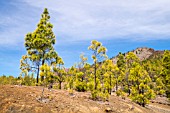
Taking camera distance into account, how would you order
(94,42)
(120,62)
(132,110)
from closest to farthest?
(132,110), (94,42), (120,62)

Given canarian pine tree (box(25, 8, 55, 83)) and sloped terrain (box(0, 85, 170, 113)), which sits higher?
canarian pine tree (box(25, 8, 55, 83))

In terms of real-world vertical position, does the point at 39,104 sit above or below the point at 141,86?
below

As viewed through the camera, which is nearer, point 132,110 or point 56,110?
point 56,110

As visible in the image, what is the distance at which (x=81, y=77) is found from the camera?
35.4 m

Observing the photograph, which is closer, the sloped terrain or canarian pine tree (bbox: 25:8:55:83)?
the sloped terrain

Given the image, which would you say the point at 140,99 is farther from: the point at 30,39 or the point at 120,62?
the point at 120,62

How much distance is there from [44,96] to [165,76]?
32428 millimetres

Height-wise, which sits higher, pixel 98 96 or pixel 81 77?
pixel 81 77

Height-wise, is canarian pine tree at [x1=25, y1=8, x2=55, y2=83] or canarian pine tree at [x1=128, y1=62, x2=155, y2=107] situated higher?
canarian pine tree at [x1=25, y1=8, x2=55, y2=83]

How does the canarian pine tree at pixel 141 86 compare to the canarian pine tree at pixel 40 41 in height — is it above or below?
below

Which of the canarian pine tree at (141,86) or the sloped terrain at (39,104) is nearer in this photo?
the sloped terrain at (39,104)

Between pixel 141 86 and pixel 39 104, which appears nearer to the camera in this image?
pixel 39 104

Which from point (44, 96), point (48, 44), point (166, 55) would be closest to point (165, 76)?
point (166, 55)

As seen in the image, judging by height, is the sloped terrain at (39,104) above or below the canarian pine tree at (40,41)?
below
